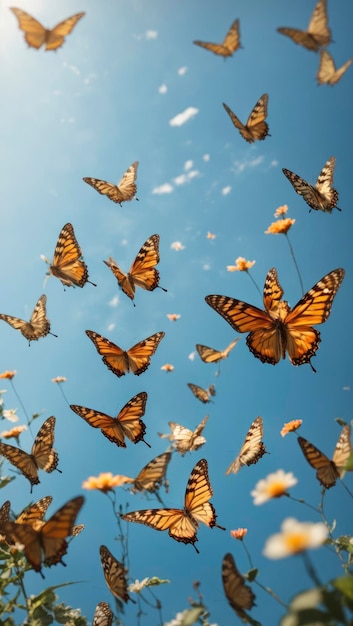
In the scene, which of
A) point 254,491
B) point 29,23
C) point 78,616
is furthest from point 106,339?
point 254,491

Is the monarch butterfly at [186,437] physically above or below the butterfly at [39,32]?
below

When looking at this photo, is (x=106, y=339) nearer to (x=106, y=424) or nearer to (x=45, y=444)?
(x=106, y=424)

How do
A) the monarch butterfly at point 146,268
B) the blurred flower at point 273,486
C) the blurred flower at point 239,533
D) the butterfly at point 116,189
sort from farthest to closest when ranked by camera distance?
the butterfly at point 116,189
the monarch butterfly at point 146,268
the blurred flower at point 239,533
the blurred flower at point 273,486

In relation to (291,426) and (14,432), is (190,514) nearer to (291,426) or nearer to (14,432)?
(291,426)

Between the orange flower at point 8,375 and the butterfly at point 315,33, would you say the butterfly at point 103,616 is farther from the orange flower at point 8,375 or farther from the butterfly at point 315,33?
the butterfly at point 315,33

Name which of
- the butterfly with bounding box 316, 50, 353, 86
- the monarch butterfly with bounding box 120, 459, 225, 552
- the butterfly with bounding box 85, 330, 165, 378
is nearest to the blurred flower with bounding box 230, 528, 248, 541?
the monarch butterfly with bounding box 120, 459, 225, 552

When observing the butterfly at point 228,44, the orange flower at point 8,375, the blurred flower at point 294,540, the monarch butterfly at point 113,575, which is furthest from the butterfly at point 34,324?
the blurred flower at point 294,540

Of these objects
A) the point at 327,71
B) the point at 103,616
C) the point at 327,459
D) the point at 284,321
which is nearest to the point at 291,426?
the point at 284,321

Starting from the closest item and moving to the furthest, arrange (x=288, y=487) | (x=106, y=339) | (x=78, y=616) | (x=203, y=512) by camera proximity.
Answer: (x=288, y=487), (x=78, y=616), (x=203, y=512), (x=106, y=339)
